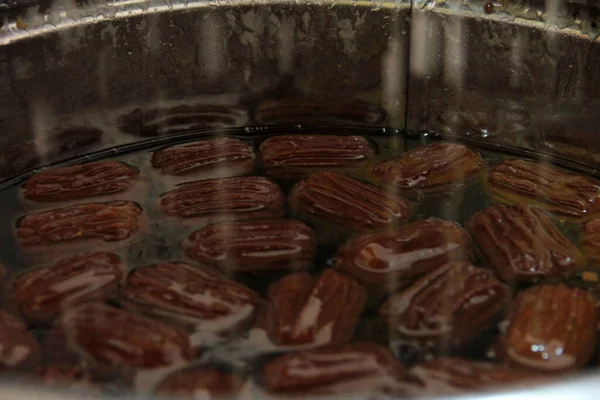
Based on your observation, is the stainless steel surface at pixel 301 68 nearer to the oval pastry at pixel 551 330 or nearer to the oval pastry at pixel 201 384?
the oval pastry at pixel 551 330

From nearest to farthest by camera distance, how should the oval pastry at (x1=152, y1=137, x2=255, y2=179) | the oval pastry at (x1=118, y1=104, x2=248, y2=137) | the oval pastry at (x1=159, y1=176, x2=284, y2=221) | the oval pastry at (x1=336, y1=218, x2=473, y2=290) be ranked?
the oval pastry at (x1=336, y1=218, x2=473, y2=290) < the oval pastry at (x1=159, y1=176, x2=284, y2=221) < the oval pastry at (x1=152, y1=137, x2=255, y2=179) < the oval pastry at (x1=118, y1=104, x2=248, y2=137)

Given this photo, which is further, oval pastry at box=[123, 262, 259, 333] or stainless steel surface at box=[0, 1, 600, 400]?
stainless steel surface at box=[0, 1, 600, 400]

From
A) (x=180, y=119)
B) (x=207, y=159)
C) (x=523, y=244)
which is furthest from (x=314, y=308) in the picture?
(x=180, y=119)

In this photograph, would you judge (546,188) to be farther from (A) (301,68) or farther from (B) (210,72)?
(B) (210,72)

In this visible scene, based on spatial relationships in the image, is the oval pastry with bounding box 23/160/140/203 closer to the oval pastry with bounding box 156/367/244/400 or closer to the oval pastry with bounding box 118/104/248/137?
the oval pastry with bounding box 118/104/248/137

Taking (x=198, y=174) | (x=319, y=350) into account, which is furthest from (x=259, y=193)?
(x=319, y=350)

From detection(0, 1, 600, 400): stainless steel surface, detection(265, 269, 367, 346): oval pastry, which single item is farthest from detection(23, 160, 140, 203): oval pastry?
detection(265, 269, 367, 346): oval pastry
